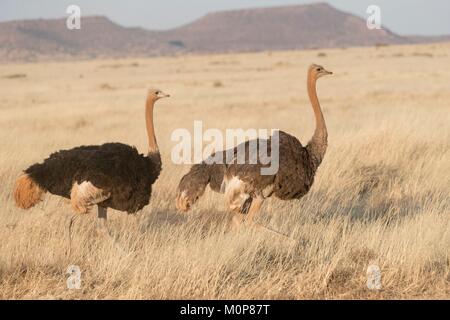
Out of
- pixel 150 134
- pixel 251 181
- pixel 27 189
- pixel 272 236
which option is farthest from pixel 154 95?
pixel 272 236

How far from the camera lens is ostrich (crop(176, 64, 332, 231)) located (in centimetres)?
675

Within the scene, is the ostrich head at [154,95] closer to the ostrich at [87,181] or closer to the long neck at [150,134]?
the long neck at [150,134]

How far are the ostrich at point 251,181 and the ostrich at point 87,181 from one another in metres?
0.51

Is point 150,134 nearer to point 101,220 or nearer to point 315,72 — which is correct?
point 101,220

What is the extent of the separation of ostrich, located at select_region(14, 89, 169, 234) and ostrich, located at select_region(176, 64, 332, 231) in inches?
20.1

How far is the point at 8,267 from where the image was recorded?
5.80m

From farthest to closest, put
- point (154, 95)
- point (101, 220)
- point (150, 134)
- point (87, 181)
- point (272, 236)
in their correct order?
point (154, 95), point (150, 134), point (101, 220), point (272, 236), point (87, 181)

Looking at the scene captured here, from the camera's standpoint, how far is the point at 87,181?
6.45m

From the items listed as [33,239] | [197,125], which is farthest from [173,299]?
[197,125]

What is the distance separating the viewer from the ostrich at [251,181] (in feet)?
22.1

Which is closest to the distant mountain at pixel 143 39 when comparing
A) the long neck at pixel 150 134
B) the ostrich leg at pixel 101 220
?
the long neck at pixel 150 134

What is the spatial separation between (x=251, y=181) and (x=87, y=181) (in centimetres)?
145

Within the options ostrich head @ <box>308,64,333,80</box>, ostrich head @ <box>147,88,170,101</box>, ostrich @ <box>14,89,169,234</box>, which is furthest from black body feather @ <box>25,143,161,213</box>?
ostrich head @ <box>308,64,333,80</box>
